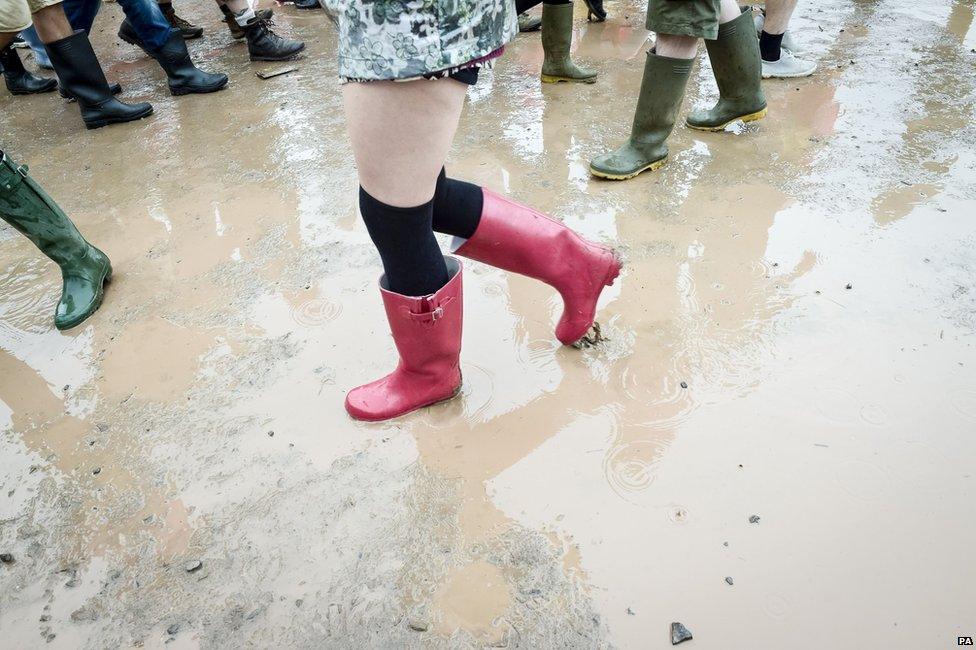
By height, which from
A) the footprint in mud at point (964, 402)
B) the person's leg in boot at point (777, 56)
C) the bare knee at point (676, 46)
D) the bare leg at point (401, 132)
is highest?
the bare leg at point (401, 132)

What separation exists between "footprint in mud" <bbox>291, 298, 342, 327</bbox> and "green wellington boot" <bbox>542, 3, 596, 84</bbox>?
1.86m

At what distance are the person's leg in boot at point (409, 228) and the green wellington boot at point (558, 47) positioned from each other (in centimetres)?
202

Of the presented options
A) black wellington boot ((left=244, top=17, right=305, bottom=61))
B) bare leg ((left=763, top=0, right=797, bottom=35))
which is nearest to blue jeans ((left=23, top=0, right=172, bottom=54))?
black wellington boot ((left=244, top=17, right=305, bottom=61))

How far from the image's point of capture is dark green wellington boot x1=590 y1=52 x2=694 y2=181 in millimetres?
2016

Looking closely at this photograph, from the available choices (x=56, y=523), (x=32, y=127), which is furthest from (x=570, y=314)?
(x=32, y=127)

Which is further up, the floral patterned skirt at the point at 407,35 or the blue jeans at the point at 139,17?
the floral patterned skirt at the point at 407,35

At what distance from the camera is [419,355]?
4.27 feet

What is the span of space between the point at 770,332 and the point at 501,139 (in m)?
1.45

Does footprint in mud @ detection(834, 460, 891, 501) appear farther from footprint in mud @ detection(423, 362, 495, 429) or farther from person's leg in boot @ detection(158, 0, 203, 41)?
person's leg in boot @ detection(158, 0, 203, 41)

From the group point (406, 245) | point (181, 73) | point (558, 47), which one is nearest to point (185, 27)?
point (181, 73)

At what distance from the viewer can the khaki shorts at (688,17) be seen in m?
1.80

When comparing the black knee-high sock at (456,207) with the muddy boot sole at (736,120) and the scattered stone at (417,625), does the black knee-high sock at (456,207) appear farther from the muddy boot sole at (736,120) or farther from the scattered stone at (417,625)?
the muddy boot sole at (736,120)

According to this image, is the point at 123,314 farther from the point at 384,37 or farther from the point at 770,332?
the point at 770,332

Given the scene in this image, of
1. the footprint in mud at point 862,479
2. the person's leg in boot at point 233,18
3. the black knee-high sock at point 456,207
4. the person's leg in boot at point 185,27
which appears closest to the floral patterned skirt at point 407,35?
the black knee-high sock at point 456,207
